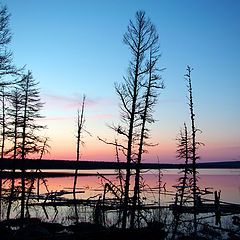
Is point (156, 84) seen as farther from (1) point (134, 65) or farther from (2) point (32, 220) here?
(2) point (32, 220)

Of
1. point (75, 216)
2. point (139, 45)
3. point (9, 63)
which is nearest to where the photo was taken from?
point (9, 63)

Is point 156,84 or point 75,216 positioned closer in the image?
point 156,84

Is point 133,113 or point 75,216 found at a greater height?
point 133,113

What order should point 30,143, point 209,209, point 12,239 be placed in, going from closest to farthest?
point 12,239 → point 30,143 → point 209,209

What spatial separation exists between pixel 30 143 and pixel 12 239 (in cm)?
1728

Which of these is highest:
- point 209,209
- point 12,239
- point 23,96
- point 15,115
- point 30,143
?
point 23,96

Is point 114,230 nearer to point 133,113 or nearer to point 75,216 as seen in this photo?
point 133,113

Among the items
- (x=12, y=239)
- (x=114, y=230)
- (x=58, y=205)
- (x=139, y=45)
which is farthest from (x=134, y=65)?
(x=58, y=205)

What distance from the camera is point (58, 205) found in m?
31.2

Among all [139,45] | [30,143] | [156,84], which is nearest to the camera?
[139,45]

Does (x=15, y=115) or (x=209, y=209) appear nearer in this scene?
(x=15, y=115)

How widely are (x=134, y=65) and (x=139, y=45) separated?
5.25 ft

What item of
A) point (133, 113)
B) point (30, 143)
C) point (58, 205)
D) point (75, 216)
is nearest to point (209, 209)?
point (75, 216)

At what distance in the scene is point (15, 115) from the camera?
28.6 metres
